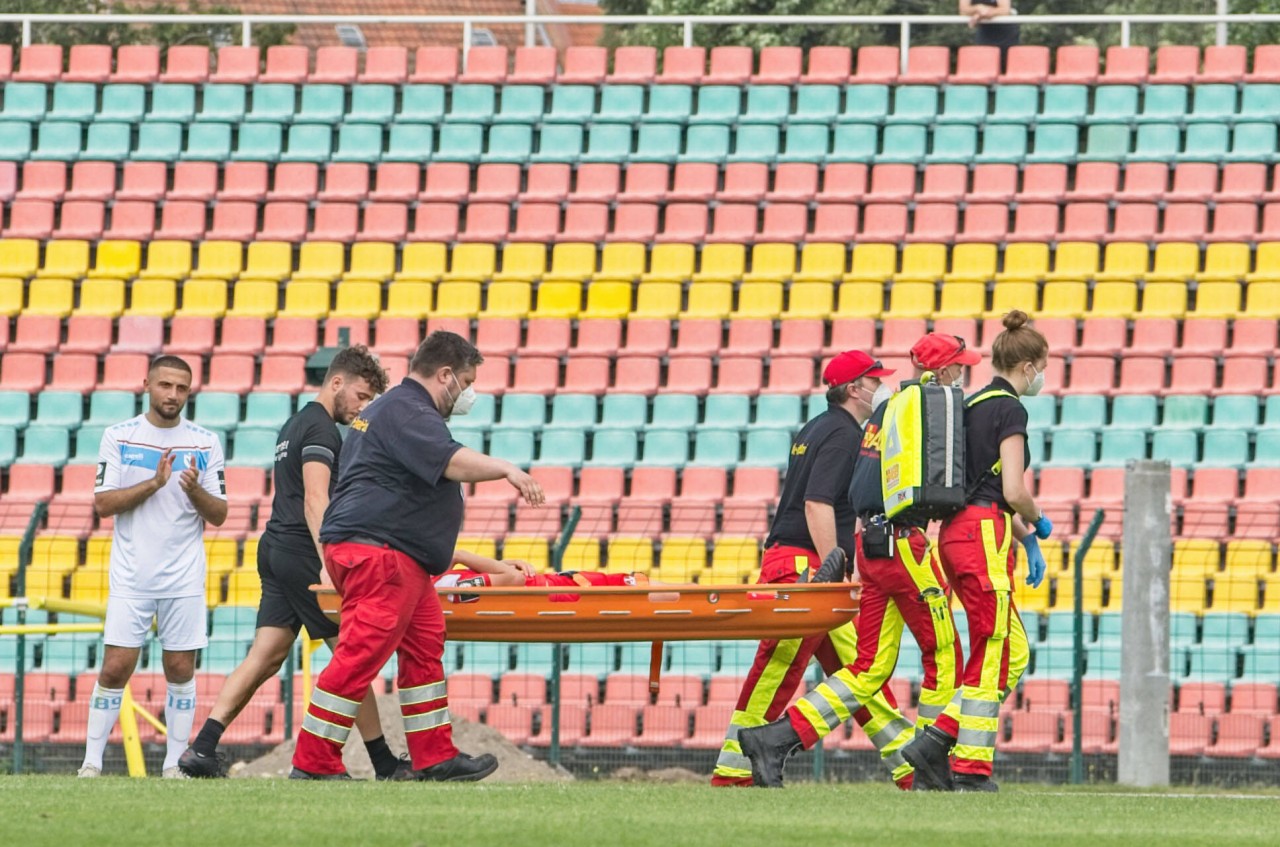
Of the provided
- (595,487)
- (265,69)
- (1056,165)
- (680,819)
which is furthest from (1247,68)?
(680,819)

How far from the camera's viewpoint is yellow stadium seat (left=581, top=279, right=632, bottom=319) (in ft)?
56.5

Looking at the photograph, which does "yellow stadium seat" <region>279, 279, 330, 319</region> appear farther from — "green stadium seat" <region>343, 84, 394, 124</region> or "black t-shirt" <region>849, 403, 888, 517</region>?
"black t-shirt" <region>849, 403, 888, 517</region>

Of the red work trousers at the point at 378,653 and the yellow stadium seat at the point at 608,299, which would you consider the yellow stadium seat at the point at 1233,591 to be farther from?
the red work trousers at the point at 378,653

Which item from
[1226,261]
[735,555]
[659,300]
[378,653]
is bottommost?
[378,653]

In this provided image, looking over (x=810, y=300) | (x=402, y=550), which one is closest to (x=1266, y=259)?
(x=810, y=300)

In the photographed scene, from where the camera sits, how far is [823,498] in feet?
27.6

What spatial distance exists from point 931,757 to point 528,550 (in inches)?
255

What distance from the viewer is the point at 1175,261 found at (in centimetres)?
1686

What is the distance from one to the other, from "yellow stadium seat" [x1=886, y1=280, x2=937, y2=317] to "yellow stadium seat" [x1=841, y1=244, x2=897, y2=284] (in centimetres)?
27

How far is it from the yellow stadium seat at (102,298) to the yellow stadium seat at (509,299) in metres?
3.16

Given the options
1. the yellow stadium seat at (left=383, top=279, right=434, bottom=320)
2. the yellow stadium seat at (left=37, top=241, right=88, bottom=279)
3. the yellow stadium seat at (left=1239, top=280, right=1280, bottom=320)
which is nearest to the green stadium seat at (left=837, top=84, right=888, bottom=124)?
the yellow stadium seat at (left=1239, top=280, right=1280, bottom=320)

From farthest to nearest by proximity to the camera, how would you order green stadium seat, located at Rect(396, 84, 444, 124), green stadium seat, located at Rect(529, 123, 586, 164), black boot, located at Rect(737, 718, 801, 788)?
green stadium seat, located at Rect(396, 84, 444, 124)
green stadium seat, located at Rect(529, 123, 586, 164)
black boot, located at Rect(737, 718, 801, 788)

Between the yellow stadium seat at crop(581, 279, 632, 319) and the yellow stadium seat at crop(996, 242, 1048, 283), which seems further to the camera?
the yellow stadium seat at crop(581, 279, 632, 319)

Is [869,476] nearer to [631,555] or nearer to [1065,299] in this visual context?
[631,555]
